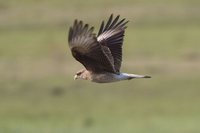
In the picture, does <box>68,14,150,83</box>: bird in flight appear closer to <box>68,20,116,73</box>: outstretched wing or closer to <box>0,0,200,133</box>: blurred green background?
<box>68,20,116,73</box>: outstretched wing

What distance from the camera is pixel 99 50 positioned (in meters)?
8.15

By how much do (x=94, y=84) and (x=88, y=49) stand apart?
36.1 feet

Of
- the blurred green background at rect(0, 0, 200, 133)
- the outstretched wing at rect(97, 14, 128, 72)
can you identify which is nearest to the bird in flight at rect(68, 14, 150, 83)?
the outstretched wing at rect(97, 14, 128, 72)

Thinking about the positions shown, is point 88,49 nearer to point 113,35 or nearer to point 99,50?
point 99,50

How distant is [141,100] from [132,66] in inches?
90.2

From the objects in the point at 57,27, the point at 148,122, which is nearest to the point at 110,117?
the point at 148,122

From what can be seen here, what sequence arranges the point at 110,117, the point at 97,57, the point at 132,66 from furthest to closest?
1. the point at 132,66
2. the point at 110,117
3. the point at 97,57

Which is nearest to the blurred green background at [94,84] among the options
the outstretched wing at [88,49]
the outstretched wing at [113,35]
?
the outstretched wing at [113,35]

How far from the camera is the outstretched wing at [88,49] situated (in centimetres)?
780

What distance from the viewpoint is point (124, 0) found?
26.5m

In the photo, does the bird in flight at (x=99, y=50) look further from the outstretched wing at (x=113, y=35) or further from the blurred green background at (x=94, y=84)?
the blurred green background at (x=94, y=84)

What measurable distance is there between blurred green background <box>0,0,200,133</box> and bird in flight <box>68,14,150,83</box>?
7026 millimetres

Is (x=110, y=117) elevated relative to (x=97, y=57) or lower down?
lower down

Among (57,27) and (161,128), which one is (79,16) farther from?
(161,128)
